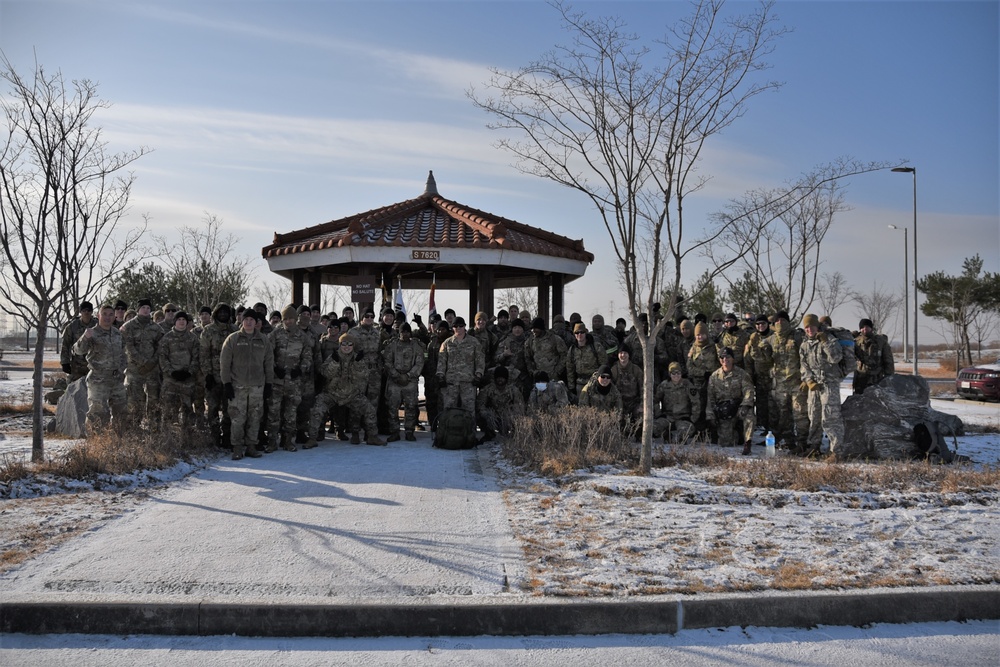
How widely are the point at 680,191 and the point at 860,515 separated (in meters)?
3.98

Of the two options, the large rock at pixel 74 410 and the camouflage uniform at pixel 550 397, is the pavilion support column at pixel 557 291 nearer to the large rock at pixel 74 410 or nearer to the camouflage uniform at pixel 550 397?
the camouflage uniform at pixel 550 397

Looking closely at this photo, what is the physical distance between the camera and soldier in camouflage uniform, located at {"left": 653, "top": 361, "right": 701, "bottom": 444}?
1078cm

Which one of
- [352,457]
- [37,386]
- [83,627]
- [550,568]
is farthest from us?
[352,457]

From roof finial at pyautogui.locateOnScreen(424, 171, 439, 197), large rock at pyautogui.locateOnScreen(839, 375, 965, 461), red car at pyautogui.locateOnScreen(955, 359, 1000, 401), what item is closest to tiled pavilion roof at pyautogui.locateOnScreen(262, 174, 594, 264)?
roof finial at pyautogui.locateOnScreen(424, 171, 439, 197)

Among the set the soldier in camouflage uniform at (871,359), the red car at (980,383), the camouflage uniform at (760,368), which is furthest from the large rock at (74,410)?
the red car at (980,383)

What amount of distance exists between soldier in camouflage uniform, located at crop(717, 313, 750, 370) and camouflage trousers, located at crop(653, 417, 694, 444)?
151cm

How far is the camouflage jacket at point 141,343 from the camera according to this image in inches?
390

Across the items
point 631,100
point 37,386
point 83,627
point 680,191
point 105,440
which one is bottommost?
point 83,627

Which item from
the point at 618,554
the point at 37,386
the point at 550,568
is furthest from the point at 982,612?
the point at 37,386

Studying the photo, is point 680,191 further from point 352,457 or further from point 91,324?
point 91,324

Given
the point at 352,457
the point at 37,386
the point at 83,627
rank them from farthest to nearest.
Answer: the point at 352,457 → the point at 37,386 → the point at 83,627

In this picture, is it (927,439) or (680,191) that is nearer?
(680,191)

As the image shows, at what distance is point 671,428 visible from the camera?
35.6ft

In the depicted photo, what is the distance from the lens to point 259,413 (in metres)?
9.39
